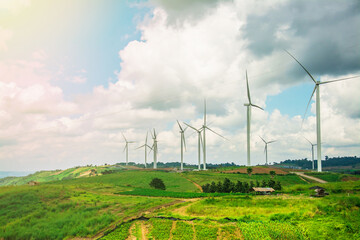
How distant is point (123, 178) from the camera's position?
148 m

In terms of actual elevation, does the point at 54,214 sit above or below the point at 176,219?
below

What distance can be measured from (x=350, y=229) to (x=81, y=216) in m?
47.5

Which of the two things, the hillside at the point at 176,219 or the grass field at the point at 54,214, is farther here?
the grass field at the point at 54,214

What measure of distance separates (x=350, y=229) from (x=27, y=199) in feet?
230

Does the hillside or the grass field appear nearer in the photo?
the hillside

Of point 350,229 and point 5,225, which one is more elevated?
point 350,229

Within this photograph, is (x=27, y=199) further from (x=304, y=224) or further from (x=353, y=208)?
(x=353, y=208)

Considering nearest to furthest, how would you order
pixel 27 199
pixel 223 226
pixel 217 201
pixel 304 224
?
pixel 304 224 → pixel 223 226 → pixel 217 201 → pixel 27 199

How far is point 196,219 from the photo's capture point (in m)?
42.3

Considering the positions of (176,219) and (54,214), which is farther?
(54,214)

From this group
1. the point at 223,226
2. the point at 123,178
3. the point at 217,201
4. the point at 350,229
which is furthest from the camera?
the point at 123,178

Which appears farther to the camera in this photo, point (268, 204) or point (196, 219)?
point (268, 204)

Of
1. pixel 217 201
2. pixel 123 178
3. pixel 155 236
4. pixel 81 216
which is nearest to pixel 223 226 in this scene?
pixel 155 236

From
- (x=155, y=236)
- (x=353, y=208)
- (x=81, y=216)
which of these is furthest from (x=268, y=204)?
(x=81, y=216)
